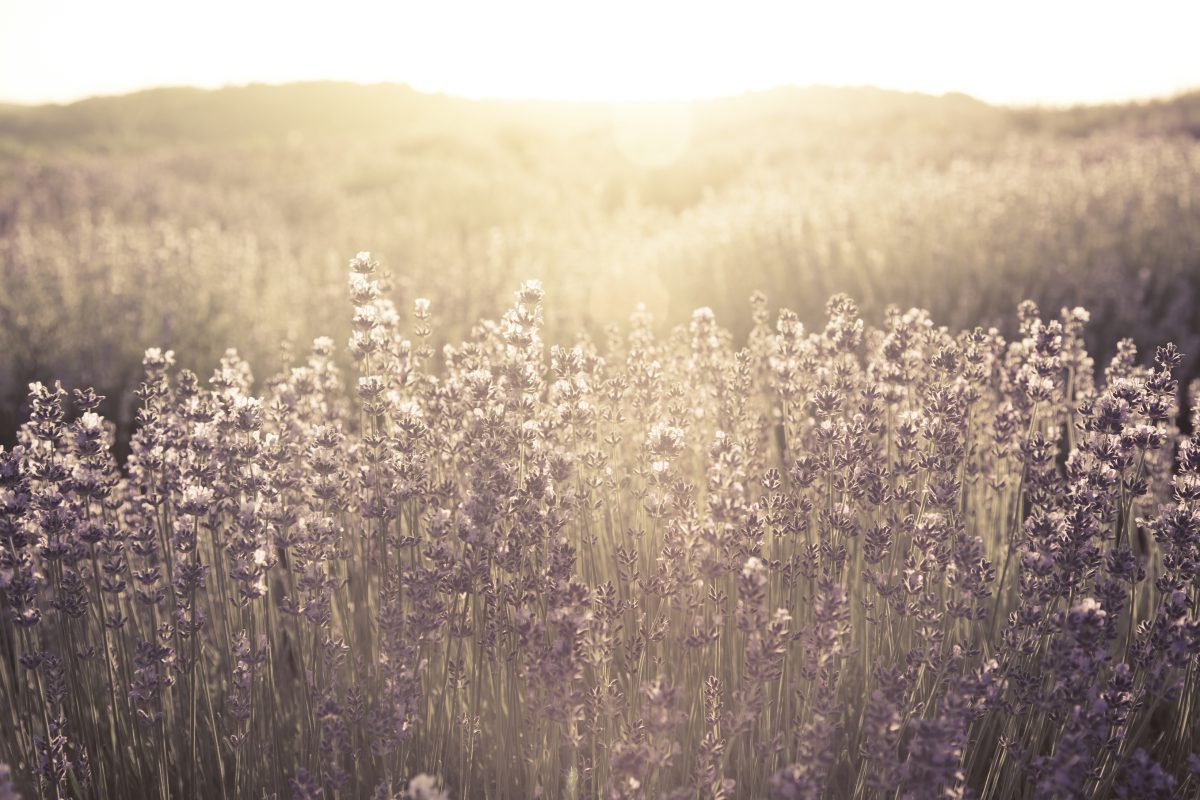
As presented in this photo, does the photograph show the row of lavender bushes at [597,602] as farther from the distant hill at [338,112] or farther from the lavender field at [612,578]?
the distant hill at [338,112]

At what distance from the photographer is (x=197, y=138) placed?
185 feet

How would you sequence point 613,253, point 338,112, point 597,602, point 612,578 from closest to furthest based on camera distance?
point 597,602
point 612,578
point 613,253
point 338,112

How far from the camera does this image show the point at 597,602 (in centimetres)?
217

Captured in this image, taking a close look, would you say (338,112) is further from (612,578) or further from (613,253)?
(612,578)

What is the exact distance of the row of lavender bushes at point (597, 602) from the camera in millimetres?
2006

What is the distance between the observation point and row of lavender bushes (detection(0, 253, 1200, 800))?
6.58 feet

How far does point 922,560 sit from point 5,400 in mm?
6328

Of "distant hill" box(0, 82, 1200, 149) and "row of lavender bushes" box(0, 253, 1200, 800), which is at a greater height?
"distant hill" box(0, 82, 1200, 149)

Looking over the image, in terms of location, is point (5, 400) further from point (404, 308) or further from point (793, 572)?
point (793, 572)

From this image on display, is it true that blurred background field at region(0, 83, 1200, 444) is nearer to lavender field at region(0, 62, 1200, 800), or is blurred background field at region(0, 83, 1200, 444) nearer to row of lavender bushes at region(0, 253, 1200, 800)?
lavender field at region(0, 62, 1200, 800)

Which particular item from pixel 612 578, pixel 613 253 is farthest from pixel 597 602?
pixel 613 253

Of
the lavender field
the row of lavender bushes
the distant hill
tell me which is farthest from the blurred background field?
the distant hill

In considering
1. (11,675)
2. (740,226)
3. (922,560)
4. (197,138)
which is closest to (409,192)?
(740,226)

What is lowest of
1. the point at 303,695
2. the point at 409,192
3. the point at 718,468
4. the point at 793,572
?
the point at 303,695
